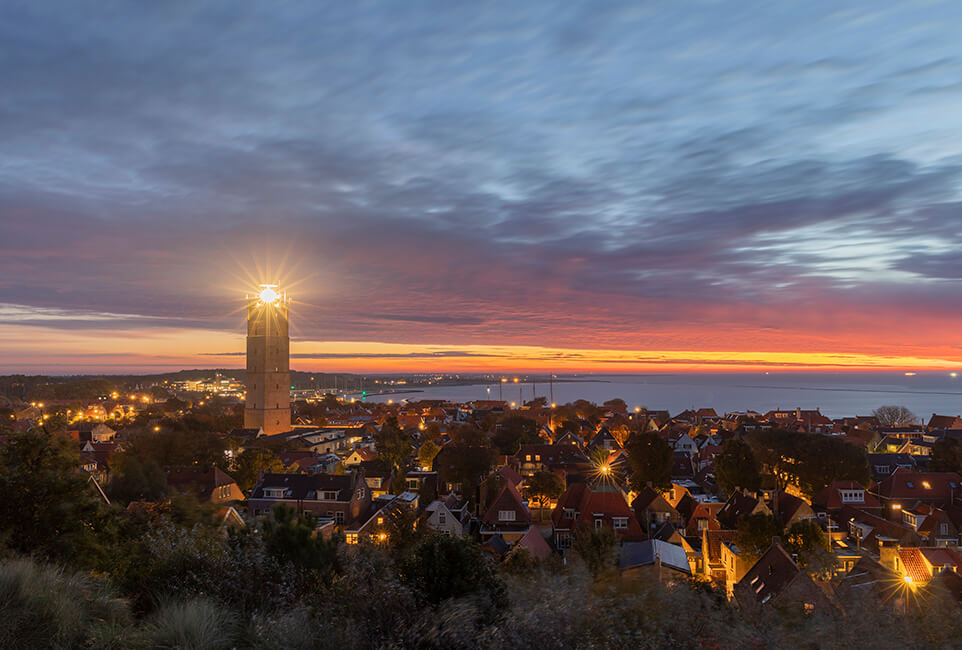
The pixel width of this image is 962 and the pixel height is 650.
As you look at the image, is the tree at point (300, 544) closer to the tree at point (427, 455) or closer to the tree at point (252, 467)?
the tree at point (252, 467)

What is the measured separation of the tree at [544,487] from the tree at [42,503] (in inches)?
1019

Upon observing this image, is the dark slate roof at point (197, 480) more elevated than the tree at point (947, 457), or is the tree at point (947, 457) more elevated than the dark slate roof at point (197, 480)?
the tree at point (947, 457)

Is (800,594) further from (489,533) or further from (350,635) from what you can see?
(489,533)

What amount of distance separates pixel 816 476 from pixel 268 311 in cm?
5460

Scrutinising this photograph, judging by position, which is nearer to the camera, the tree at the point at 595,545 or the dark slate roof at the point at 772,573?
the dark slate roof at the point at 772,573

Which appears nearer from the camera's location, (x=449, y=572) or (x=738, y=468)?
(x=449, y=572)

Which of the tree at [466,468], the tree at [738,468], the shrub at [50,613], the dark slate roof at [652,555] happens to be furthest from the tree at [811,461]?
the shrub at [50,613]

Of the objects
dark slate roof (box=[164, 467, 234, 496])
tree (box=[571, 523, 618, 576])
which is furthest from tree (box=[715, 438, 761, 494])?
dark slate roof (box=[164, 467, 234, 496])

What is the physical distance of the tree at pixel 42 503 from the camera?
369 inches

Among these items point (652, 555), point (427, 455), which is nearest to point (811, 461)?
point (652, 555)

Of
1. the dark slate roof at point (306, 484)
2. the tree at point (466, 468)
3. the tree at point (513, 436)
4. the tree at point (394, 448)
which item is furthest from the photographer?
the tree at point (513, 436)

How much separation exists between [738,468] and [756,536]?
12.8 meters

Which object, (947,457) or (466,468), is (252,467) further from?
(947,457)

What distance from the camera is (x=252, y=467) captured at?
38.2 metres
